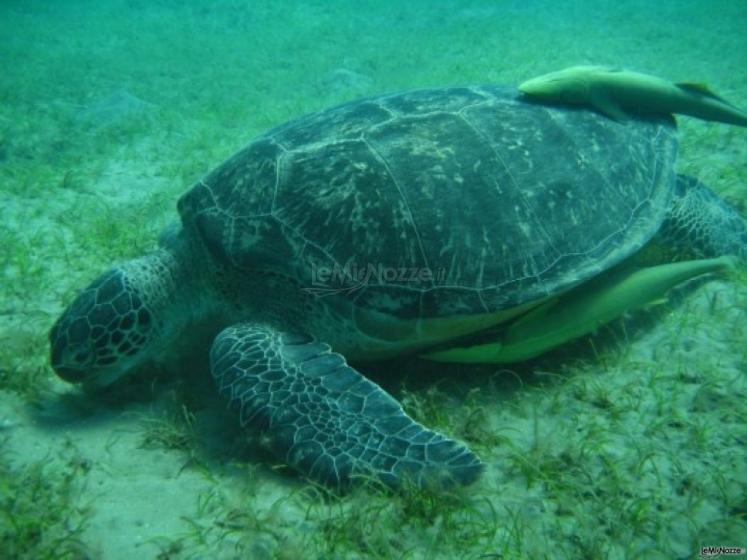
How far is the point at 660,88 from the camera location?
374 centimetres

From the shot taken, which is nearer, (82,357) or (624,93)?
(82,357)


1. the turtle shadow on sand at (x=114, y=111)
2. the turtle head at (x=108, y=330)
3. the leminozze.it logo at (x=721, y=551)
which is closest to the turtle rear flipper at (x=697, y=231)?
the leminozze.it logo at (x=721, y=551)

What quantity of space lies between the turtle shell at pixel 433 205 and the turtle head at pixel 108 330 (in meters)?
0.54

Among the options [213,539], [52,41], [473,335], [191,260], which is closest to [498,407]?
[473,335]

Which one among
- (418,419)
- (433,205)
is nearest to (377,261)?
(433,205)

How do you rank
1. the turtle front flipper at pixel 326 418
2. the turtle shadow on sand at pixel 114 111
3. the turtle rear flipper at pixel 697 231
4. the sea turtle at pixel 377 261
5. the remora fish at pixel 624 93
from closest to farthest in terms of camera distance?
the turtle front flipper at pixel 326 418 < the sea turtle at pixel 377 261 < the remora fish at pixel 624 93 < the turtle rear flipper at pixel 697 231 < the turtle shadow on sand at pixel 114 111

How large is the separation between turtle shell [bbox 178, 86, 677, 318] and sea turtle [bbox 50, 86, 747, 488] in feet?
0.03

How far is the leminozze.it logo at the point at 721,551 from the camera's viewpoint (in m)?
1.81

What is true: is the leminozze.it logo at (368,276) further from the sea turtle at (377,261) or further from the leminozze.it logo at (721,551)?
the leminozze.it logo at (721,551)

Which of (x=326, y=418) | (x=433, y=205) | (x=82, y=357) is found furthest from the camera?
(x=433, y=205)

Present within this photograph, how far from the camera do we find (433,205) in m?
2.84

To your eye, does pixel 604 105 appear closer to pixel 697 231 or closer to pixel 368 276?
pixel 697 231

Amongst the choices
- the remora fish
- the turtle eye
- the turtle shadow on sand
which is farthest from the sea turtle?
the turtle shadow on sand

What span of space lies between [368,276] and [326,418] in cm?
85
